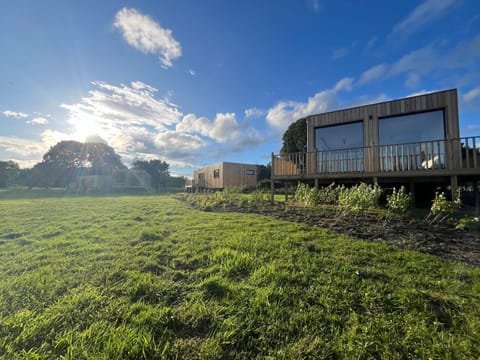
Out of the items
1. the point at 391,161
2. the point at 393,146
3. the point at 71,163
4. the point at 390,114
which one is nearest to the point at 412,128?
the point at 390,114

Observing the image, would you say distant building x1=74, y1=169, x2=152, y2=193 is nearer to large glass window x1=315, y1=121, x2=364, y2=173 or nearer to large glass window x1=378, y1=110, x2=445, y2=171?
large glass window x1=315, y1=121, x2=364, y2=173

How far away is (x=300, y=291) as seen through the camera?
1.74 meters

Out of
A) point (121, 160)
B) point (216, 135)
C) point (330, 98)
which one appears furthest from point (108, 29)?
point (121, 160)

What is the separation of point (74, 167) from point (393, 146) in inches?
1496

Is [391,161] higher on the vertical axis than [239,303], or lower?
higher

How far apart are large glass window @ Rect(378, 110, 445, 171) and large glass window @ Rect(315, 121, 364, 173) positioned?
2.29 feet

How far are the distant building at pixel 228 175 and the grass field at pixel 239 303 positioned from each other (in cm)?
1465

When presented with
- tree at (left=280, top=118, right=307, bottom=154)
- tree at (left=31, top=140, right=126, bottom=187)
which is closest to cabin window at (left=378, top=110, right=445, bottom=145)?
tree at (left=280, top=118, right=307, bottom=154)

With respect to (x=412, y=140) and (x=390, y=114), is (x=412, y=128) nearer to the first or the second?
(x=412, y=140)

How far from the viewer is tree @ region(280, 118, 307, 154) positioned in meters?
14.1

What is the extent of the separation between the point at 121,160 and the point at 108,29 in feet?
117

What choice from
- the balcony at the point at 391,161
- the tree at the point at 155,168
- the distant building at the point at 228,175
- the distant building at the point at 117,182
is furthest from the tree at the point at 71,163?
the balcony at the point at 391,161

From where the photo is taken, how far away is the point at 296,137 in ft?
48.3

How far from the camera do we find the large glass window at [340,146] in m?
7.10
